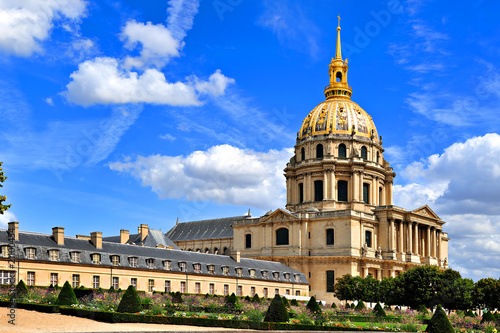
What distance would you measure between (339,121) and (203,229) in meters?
33.0

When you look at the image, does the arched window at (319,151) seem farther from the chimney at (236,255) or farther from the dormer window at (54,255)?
Result: the dormer window at (54,255)

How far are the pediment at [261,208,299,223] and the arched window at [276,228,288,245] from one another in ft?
4.93

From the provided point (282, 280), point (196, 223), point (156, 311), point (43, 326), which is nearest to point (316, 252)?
point (282, 280)

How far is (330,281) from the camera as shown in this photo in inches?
3263

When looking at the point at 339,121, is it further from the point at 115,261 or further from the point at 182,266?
the point at 115,261

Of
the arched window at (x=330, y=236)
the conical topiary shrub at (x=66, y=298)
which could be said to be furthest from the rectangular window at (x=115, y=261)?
the arched window at (x=330, y=236)

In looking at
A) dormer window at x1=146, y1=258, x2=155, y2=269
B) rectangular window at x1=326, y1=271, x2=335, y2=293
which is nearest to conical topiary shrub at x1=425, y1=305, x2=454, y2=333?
dormer window at x1=146, y1=258, x2=155, y2=269

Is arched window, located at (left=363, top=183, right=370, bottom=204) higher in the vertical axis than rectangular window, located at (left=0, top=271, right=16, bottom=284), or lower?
higher

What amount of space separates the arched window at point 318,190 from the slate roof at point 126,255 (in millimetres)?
17820

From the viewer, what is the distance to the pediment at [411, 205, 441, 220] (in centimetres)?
9097

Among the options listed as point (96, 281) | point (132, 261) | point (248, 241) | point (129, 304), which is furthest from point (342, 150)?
point (129, 304)

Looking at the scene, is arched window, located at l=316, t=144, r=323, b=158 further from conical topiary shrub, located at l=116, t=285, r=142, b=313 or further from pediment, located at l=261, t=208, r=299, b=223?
conical topiary shrub, located at l=116, t=285, r=142, b=313

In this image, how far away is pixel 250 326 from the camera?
31.4 meters

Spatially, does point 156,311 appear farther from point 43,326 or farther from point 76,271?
point 76,271
